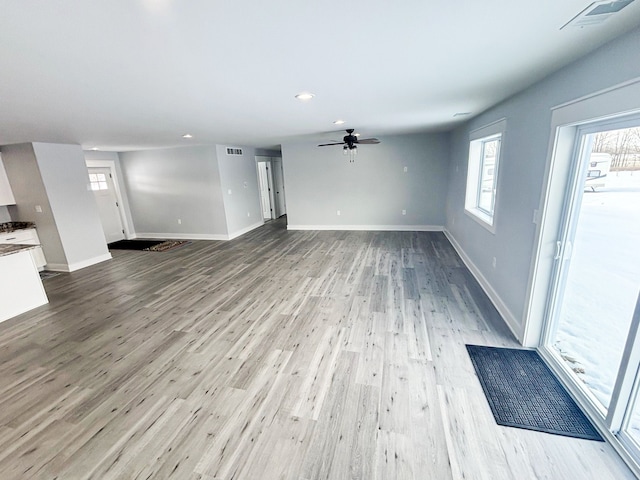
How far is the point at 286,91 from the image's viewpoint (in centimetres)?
238

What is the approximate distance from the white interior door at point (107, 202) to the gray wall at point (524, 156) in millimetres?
8287

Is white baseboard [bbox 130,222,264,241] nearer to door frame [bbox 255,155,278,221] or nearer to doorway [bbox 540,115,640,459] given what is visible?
door frame [bbox 255,155,278,221]

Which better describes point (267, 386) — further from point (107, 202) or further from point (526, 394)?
point (107, 202)

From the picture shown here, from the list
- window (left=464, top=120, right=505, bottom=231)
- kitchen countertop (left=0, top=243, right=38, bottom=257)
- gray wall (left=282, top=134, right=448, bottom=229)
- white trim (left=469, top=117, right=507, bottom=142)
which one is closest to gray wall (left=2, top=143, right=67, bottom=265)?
kitchen countertop (left=0, top=243, right=38, bottom=257)

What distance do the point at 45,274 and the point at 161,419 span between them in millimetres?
5003

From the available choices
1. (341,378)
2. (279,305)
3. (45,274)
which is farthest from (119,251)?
(341,378)

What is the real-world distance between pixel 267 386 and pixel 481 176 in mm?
4511

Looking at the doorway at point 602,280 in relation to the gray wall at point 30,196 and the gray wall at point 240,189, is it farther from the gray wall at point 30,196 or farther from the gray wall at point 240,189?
the gray wall at point 30,196

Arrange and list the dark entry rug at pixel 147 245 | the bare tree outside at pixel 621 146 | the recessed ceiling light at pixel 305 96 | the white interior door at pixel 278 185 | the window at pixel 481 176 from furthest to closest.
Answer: the white interior door at pixel 278 185 < the dark entry rug at pixel 147 245 < the window at pixel 481 176 < the recessed ceiling light at pixel 305 96 < the bare tree outside at pixel 621 146

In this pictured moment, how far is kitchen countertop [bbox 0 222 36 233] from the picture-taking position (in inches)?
190

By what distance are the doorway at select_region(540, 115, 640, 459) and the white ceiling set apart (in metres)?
0.71

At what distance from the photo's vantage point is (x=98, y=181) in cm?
705

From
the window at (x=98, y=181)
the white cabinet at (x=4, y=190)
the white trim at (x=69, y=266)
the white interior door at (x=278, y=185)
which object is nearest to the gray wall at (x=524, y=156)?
the white interior door at (x=278, y=185)

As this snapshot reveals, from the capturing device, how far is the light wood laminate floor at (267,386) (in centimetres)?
164
